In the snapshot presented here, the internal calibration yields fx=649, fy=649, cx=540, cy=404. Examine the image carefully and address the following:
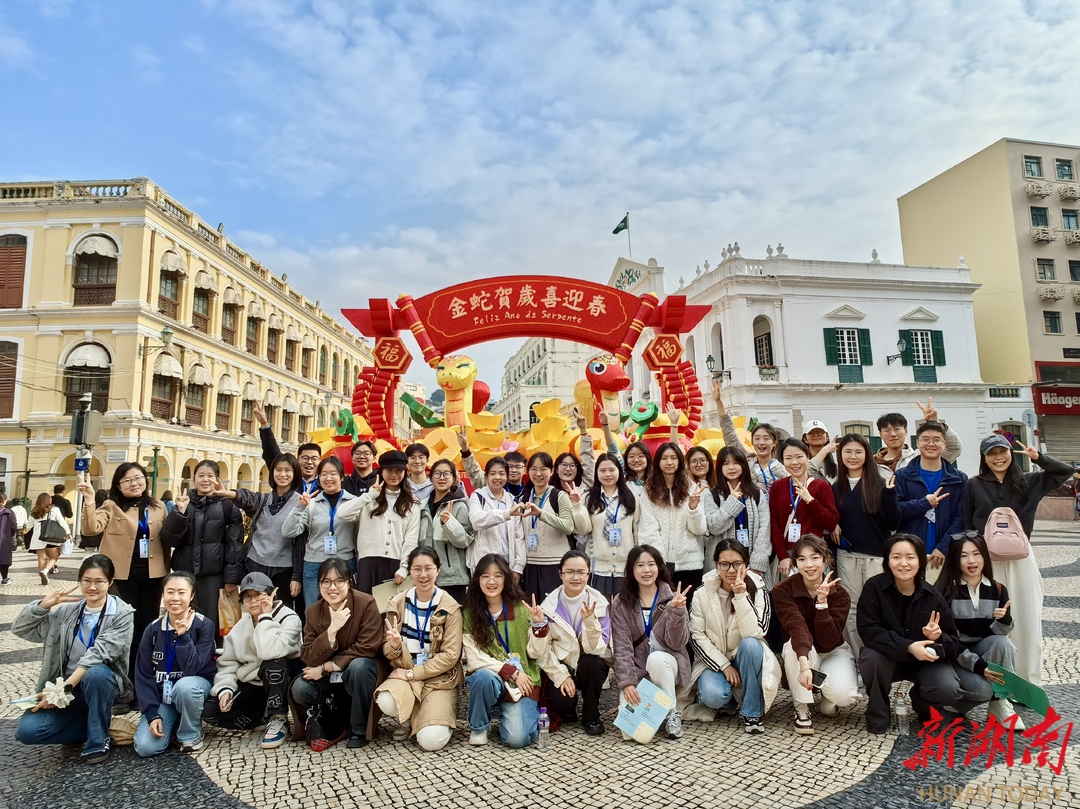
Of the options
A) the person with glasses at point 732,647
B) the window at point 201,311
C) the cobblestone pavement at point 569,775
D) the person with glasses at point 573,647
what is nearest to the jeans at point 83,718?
the cobblestone pavement at point 569,775

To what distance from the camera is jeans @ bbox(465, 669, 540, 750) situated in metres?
3.97

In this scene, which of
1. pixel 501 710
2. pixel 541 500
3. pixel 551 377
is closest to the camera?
pixel 501 710

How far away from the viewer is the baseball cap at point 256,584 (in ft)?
13.6

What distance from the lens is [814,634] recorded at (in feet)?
13.9

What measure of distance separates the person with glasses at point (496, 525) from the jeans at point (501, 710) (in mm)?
1062

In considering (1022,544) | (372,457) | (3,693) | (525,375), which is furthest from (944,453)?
(525,375)

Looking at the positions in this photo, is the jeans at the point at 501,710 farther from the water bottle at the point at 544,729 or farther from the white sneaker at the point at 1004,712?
the white sneaker at the point at 1004,712

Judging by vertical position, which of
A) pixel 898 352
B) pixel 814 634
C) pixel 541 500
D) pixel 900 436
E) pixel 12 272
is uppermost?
pixel 12 272

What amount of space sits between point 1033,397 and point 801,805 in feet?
88.9

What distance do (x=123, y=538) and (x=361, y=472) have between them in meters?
1.88

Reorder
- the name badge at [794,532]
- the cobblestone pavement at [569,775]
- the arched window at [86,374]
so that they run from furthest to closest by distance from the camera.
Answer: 1. the arched window at [86,374]
2. the name badge at [794,532]
3. the cobblestone pavement at [569,775]

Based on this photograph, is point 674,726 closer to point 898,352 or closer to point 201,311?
point 898,352

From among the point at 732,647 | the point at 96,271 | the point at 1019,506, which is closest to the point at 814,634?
the point at 732,647

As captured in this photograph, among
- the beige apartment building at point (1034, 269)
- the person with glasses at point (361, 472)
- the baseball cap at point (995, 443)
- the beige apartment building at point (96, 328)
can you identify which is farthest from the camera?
the beige apartment building at point (1034, 269)
